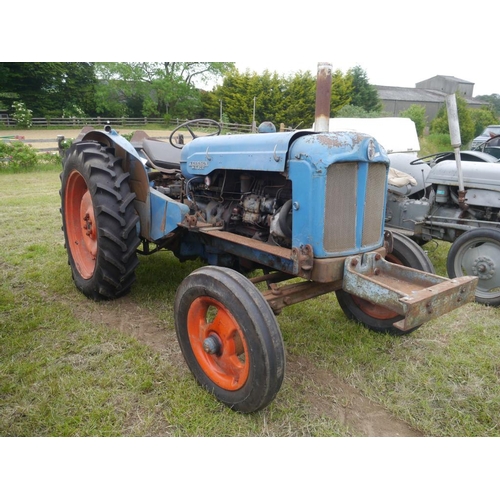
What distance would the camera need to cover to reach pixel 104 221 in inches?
119

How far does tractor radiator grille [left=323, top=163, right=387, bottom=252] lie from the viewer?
217 centimetres

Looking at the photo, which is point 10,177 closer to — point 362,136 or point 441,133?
point 362,136

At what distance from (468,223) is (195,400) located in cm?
354

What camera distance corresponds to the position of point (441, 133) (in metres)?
23.1

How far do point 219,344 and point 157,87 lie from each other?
28.7m

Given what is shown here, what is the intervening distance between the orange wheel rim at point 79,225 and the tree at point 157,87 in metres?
23.6

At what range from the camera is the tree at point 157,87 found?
85.2ft

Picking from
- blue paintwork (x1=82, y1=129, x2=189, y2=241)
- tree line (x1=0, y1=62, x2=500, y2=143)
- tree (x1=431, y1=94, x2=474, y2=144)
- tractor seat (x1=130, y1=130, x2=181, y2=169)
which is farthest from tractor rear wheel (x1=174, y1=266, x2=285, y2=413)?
tree (x1=431, y1=94, x2=474, y2=144)

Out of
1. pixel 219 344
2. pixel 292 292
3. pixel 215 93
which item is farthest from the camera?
pixel 215 93

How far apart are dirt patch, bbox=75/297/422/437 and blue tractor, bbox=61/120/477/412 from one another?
8.2 inches

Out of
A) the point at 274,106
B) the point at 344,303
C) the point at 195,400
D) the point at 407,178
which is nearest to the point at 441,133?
the point at 274,106

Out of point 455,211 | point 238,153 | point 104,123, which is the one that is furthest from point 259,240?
point 104,123

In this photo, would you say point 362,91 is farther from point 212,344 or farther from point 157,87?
point 212,344

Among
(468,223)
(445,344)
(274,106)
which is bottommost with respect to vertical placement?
(445,344)
